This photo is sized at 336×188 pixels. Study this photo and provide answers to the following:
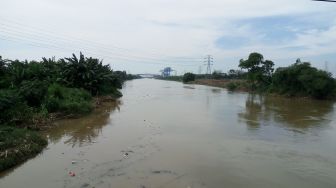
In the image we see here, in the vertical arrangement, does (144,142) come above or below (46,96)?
below

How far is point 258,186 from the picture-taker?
910cm

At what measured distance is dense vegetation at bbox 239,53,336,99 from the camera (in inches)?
1516

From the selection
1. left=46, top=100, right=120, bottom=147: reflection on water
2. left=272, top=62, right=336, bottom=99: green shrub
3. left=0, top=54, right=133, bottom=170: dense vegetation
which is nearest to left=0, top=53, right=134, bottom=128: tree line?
left=0, top=54, right=133, bottom=170: dense vegetation

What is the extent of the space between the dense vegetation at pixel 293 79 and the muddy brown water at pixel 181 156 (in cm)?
2017

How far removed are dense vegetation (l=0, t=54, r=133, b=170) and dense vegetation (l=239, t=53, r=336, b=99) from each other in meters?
19.5

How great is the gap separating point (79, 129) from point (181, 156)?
649 cm

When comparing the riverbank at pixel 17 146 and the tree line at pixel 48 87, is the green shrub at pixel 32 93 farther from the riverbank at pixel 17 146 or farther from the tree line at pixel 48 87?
the riverbank at pixel 17 146

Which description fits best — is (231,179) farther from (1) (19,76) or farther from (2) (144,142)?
(1) (19,76)

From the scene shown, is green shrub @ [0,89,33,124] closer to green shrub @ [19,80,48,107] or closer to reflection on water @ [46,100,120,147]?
reflection on water @ [46,100,120,147]

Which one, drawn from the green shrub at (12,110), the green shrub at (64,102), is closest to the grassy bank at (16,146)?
the green shrub at (12,110)

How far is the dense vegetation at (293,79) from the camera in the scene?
126 ft

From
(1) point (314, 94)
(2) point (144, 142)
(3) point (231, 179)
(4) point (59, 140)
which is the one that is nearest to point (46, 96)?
(4) point (59, 140)

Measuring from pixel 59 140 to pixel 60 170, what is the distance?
427 cm

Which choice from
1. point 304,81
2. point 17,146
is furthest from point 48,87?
point 304,81
